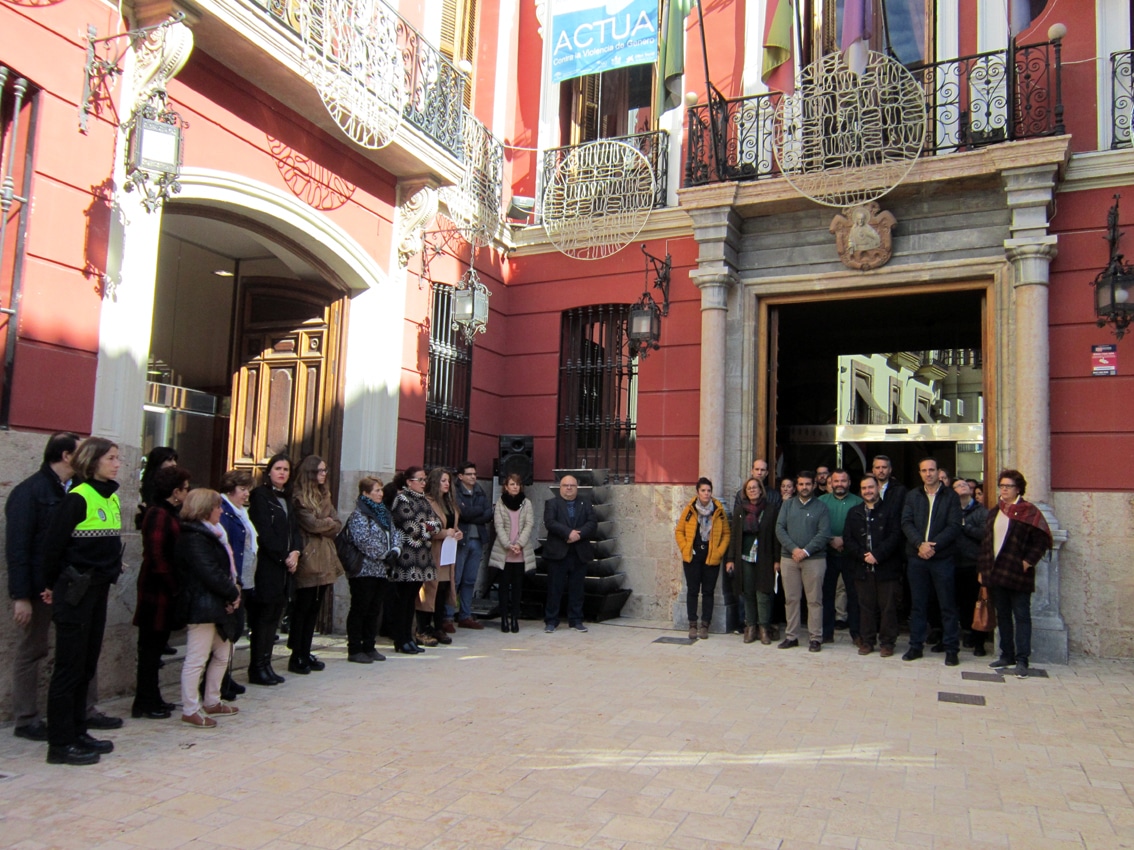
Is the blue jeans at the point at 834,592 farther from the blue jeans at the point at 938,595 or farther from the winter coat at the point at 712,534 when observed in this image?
the winter coat at the point at 712,534

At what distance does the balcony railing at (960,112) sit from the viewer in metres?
8.61

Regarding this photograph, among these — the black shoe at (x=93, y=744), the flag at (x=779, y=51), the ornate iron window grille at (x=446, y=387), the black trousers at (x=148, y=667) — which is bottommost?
the black shoe at (x=93, y=744)

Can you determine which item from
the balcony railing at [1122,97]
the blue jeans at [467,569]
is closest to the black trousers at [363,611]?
the blue jeans at [467,569]

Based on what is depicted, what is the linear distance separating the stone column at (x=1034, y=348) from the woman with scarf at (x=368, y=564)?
226 inches

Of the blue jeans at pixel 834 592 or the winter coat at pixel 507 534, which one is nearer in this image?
the blue jeans at pixel 834 592

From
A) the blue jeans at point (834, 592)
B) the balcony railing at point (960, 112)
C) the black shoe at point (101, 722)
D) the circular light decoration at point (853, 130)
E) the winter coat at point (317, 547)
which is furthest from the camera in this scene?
the circular light decoration at point (853, 130)

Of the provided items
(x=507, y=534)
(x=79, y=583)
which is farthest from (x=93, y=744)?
(x=507, y=534)

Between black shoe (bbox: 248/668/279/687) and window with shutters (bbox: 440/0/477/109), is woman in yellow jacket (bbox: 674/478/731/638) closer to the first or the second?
black shoe (bbox: 248/668/279/687)

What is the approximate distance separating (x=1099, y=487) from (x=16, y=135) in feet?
29.3

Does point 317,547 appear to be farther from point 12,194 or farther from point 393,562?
point 12,194

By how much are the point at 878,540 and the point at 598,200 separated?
510 cm

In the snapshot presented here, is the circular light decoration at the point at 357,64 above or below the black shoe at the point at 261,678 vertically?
above

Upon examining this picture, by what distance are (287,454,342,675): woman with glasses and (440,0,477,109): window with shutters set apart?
18.0 feet

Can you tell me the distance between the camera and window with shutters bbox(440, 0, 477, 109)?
10062 millimetres
